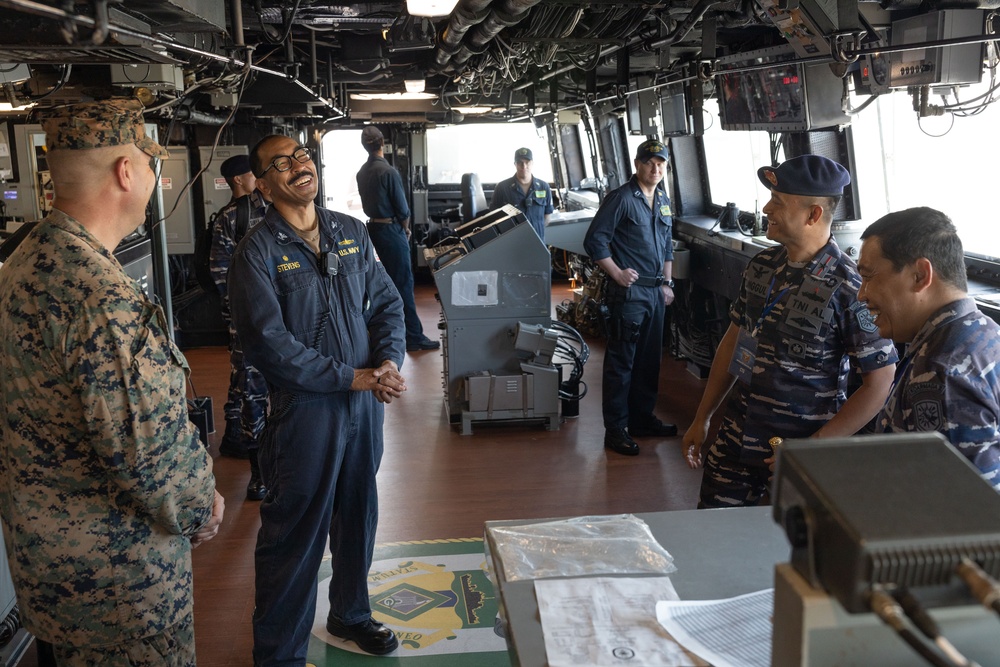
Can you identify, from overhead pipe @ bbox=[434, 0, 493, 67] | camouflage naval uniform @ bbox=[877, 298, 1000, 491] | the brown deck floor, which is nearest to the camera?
camouflage naval uniform @ bbox=[877, 298, 1000, 491]

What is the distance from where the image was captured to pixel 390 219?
27.8 ft

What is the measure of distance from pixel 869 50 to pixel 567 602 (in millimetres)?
2757

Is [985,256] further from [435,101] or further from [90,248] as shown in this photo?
[435,101]

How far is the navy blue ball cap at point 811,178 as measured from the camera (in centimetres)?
275

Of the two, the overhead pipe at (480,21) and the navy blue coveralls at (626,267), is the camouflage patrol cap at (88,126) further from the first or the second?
the navy blue coveralls at (626,267)

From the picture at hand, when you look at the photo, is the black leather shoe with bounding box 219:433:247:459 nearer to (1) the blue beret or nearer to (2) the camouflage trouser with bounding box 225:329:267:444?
(2) the camouflage trouser with bounding box 225:329:267:444

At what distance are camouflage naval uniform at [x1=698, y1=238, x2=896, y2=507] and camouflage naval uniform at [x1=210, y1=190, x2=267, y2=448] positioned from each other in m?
2.74

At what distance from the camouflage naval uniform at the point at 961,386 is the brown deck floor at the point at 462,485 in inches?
95.9

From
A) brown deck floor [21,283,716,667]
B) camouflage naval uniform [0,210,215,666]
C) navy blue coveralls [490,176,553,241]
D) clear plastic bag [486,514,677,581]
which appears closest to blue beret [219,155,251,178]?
brown deck floor [21,283,716,667]

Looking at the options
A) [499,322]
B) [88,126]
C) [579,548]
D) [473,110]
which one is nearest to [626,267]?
[499,322]

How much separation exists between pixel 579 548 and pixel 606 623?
308 millimetres

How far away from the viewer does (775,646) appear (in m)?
1.12

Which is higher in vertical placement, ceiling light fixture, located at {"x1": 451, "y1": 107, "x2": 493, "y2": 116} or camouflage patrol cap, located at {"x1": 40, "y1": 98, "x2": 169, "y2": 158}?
ceiling light fixture, located at {"x1": 451, "y1": 107, "x2": 493, "y2": 116}

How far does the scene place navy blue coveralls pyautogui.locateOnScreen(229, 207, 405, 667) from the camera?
272cm
